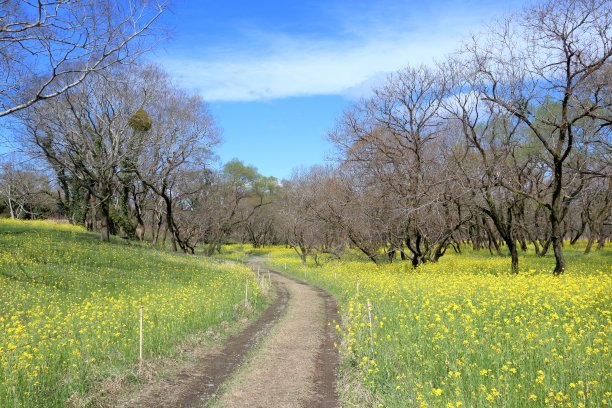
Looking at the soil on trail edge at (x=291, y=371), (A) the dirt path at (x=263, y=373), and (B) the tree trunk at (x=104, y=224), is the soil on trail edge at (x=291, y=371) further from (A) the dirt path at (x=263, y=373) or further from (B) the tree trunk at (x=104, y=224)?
(B) the tree trunk at (x=104, y=224)

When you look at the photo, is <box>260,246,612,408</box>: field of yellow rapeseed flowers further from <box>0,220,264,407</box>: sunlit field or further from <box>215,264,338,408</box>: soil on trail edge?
<box>0,220,264,407</box>: sunlit field

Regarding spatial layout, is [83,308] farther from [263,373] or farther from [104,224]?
[104,224]

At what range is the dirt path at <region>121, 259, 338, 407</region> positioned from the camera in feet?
27.1

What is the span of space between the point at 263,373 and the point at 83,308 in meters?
6.95

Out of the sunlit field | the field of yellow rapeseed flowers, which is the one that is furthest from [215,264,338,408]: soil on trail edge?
the sunlit field

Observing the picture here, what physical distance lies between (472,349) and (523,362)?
1.07 metres

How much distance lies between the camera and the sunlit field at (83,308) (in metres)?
7.82

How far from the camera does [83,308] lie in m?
13.6

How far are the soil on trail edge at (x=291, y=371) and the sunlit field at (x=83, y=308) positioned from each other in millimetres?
2207

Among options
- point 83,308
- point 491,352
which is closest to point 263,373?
point 491,352

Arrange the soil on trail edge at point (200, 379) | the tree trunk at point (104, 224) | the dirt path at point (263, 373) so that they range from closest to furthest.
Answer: the soil on trail edge at point (200, 379) < the dirt path at point (263, 373) < the tree trunk at point (104, 224)

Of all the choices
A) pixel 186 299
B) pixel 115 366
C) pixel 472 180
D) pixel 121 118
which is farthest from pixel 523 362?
pixel 121 118

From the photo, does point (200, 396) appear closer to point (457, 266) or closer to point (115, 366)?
point (115, 366)

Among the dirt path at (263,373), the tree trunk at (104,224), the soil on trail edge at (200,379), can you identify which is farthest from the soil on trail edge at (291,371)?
the tree trunk at (104,224)
